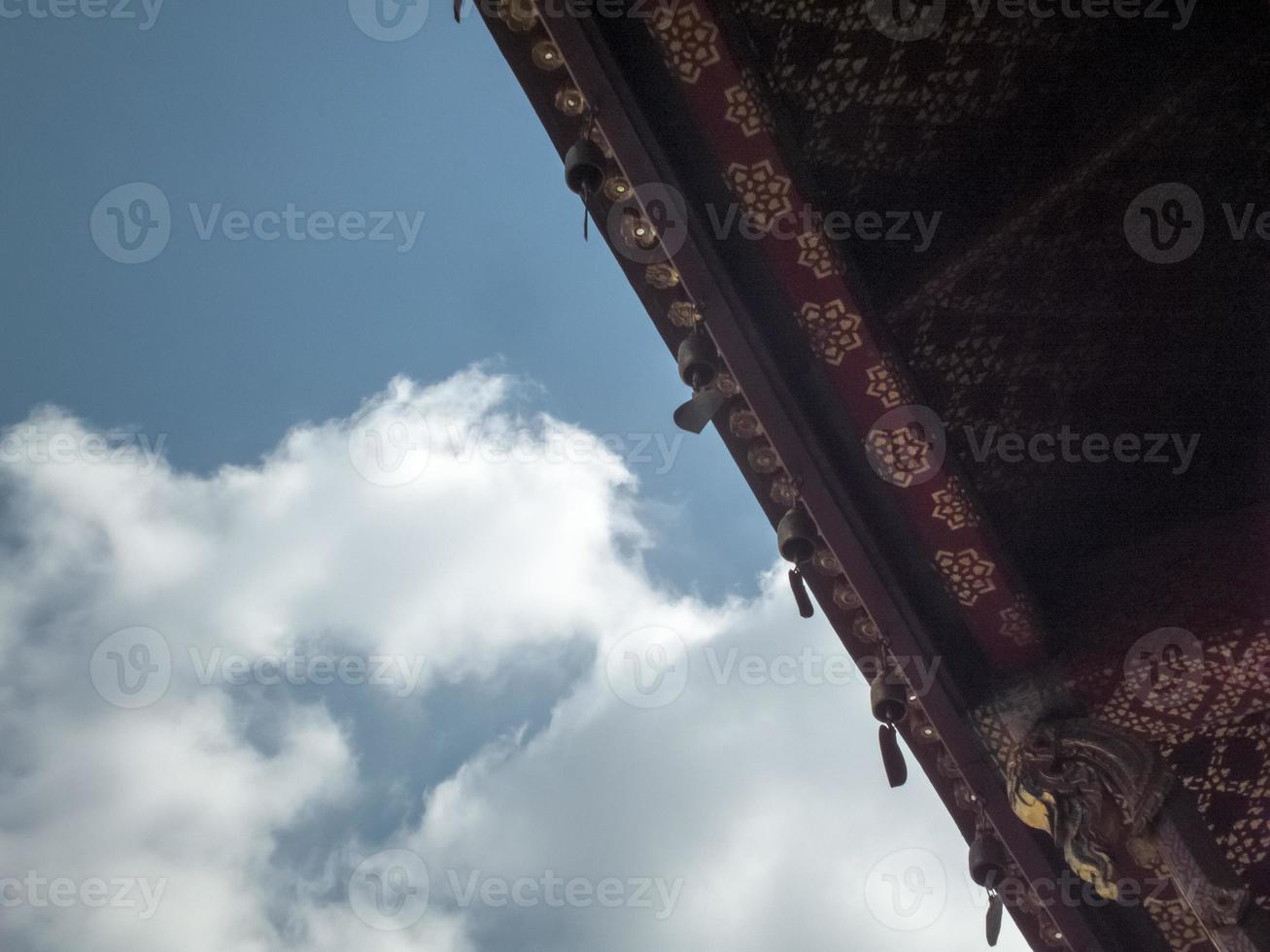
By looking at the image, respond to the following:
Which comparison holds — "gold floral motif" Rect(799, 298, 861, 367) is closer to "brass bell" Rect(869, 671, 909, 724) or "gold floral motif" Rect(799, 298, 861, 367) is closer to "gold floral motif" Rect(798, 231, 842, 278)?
"gold floral motif" Rect(798, 231, 842, 278)

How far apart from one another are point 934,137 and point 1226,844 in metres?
3.36

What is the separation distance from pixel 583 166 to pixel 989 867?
3.64 m

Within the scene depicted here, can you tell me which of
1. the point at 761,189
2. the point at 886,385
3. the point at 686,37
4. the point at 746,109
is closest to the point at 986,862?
the point at 886,385

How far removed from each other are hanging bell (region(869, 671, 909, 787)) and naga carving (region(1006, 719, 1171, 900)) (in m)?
0.49

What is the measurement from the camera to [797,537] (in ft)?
15.7

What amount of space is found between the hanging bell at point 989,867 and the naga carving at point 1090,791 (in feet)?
1.74

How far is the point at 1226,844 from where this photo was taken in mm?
4934

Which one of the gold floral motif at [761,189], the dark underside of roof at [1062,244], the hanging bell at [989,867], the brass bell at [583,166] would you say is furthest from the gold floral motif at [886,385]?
the hanging bell at [989,867]

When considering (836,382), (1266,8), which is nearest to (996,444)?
(836,382)

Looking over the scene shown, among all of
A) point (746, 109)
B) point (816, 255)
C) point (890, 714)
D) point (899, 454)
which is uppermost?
point (746, 109)

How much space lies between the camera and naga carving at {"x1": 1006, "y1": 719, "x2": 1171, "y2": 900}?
4.51 meters

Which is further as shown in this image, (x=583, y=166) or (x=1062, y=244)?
(x=1062, y=244)

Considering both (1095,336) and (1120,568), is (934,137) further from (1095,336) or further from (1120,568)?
(1120,568)

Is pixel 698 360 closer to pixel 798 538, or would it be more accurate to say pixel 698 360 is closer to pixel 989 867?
pixel 798 538
